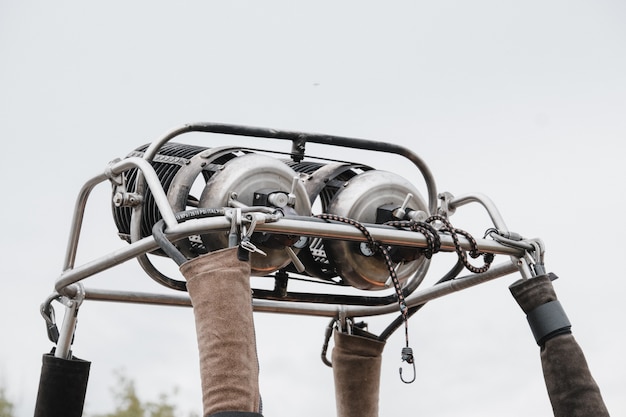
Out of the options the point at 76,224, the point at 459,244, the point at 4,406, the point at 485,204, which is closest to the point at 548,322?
the point at 459,244

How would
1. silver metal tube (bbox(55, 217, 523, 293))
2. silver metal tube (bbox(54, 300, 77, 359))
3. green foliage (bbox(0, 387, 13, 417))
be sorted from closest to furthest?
silver metal tube (bbox(55, 217, 523, 293)) < silver metal tube (bbox(54, 300, 77, 359)) < green foliage (bbox(0, 387, 13, 417))

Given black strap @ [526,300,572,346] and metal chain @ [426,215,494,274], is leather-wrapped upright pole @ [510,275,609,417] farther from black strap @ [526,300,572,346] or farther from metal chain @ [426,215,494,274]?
metal chain @ [426,215,494,274]

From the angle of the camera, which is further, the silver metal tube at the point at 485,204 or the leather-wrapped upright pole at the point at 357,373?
the leather-wrapped upright pole at the point at 357,373

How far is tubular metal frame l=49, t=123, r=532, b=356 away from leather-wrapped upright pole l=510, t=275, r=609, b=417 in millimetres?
150

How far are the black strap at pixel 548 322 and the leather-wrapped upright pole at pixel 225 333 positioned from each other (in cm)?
91

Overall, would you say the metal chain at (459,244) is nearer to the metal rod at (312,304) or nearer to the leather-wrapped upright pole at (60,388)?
the metal rod at (312,304)

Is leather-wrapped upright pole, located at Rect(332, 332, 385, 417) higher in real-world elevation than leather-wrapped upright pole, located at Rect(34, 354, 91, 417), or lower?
higher

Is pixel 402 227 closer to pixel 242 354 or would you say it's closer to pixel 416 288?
pixel 416 288

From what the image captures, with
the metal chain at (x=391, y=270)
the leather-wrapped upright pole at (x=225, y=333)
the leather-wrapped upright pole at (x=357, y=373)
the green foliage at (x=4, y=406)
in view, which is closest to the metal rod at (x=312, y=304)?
the leather-wrapped upright pole at (x=357, y=373)

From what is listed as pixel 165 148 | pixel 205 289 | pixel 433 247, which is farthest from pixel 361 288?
pixel 205 289

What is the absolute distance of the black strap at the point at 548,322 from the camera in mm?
3316

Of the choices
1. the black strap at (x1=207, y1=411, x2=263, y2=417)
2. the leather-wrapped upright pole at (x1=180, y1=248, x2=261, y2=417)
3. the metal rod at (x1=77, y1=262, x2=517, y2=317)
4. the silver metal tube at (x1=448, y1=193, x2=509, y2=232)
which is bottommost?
the black strap at (x1=207, y1=411, x2=263, y2=417)

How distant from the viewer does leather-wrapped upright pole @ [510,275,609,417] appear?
10.6 feet

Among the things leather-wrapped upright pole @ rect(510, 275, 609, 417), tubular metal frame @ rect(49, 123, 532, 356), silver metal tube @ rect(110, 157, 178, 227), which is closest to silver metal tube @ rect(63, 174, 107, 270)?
tubular metal frame @ rect(49, 123, 532, 356)
